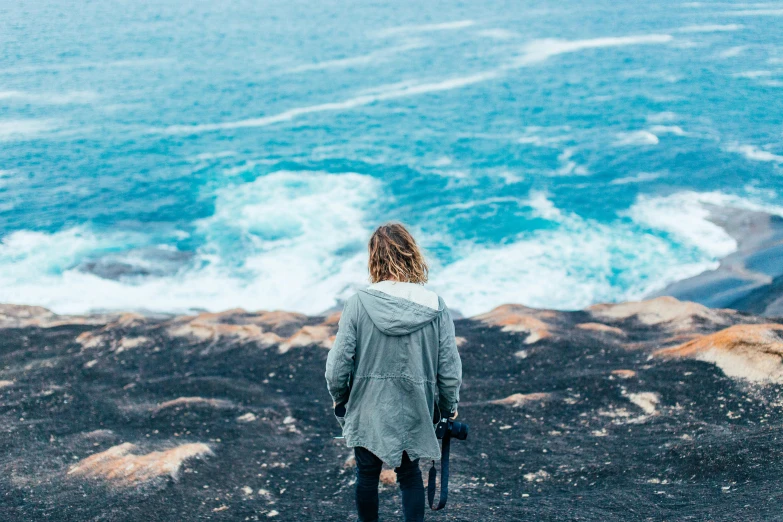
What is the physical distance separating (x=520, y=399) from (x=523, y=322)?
172 inches

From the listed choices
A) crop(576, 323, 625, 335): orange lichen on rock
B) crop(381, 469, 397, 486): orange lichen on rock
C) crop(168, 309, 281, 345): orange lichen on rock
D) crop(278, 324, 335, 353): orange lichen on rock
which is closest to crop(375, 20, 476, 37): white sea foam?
crop(168, 309, 281, 345): orange lichen on rock

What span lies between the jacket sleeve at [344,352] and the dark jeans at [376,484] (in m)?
0.56

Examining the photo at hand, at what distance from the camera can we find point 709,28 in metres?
64.5

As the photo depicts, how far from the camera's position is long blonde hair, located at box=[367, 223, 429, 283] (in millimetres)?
4340

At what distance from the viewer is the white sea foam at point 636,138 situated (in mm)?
39875

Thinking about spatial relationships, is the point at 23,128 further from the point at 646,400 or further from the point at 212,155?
the point at 646,400

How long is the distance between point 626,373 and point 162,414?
754 centimetres

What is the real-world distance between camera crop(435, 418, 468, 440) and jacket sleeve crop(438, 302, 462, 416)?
194mm

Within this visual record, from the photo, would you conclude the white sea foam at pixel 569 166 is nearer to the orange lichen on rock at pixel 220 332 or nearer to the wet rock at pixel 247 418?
the orange lichen on rock at pixel 220 332

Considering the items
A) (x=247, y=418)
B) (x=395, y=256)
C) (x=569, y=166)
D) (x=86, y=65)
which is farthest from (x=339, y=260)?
(x=86, y=65)

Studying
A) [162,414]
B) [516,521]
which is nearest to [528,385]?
[516,521]

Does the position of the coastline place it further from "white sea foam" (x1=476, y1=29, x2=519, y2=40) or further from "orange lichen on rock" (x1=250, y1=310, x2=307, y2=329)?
"white sea foam" (x1=476, y1=29, x2=519, y2=40)

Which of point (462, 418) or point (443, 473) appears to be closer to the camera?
point (443, 473)

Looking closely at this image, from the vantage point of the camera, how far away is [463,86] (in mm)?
51875
